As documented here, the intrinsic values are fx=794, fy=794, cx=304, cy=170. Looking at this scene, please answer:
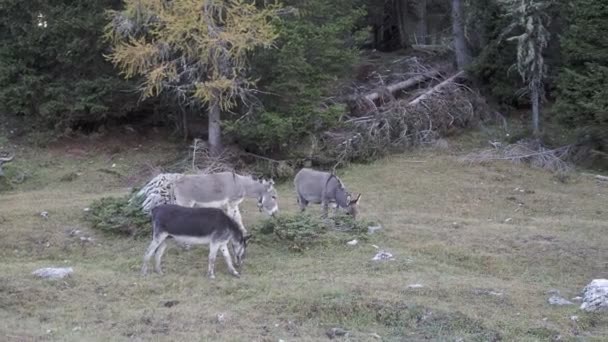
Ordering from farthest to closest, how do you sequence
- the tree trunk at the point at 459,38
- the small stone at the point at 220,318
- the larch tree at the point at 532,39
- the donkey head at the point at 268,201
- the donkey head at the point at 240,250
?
the tree trunk at the point at 459,38, the larch tree at the point at 532,39, the donkey head at the point at 268,201, the donkey head at the point at 240,250, the small stone at the point at 220,318

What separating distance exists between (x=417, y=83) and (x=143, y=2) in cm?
1191

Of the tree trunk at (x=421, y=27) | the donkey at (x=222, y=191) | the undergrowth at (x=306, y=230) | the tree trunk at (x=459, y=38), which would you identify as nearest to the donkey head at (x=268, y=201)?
the donkey at (x=222, y=191)

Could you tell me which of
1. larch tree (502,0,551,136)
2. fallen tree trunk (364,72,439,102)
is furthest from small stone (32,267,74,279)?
larch tree (502,0,551,136)

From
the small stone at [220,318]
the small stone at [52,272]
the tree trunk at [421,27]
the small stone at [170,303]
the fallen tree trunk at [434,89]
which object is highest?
the tree trunk at [421,27]

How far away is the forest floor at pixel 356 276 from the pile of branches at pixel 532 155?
1.98 m

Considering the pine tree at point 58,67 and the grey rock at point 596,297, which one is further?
the pine tree at point 58,67

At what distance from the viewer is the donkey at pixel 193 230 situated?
1262cm

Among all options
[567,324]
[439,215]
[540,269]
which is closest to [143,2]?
[439,215]

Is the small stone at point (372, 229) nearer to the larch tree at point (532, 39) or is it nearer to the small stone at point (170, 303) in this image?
the small stone at point (170, 303)

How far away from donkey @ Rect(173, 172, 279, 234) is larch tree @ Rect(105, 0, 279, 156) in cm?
523

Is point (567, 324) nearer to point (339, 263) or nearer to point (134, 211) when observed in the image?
point (339, 263)

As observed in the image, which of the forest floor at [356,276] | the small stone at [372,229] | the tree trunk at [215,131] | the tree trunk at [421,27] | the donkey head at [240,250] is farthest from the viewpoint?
the tree trunk at [421,27]

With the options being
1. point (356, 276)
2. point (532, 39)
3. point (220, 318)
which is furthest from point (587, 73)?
point (220, 318)

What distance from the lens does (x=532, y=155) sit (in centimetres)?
2381
